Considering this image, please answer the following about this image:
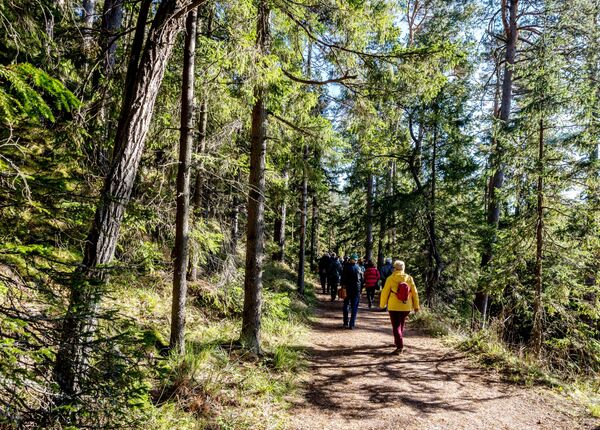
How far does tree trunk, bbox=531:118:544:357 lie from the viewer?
27.6ft

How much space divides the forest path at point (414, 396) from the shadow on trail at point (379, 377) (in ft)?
0.05

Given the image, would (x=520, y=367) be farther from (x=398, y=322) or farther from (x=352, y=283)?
(x=352, y=283)

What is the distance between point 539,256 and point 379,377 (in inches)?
215

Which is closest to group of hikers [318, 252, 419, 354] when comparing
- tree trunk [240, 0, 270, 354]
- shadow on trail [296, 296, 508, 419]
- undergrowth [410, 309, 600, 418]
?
shadow on trail [296, 296, 508, 419]

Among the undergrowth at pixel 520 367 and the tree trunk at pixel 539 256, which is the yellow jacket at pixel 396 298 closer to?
the undergrowth at pixel 520 367

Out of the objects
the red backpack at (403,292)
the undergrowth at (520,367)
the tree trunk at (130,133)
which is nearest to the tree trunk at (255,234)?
the tree trunk at (130,133)

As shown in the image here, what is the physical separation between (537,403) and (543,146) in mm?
6435

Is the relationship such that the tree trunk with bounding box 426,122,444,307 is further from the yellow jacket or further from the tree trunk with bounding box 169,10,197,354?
the tree trunk with bounding box 169,10,197,354

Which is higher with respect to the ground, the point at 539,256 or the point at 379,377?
the point at 539,256

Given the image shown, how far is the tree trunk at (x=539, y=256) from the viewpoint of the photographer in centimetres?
840

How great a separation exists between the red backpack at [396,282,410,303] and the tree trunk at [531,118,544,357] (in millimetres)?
3778

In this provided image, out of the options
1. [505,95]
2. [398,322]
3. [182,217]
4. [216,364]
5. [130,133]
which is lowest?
[216,364]

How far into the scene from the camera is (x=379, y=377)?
20.3ft

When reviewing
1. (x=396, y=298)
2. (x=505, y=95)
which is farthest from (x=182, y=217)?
(x=505, y=95)
